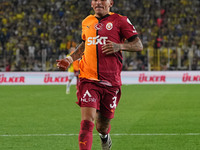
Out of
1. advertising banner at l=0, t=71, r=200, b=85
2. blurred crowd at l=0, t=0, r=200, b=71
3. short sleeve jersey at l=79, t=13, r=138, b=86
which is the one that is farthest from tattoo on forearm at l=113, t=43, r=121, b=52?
advertising banner at l=0, t=71, r=200, b=85

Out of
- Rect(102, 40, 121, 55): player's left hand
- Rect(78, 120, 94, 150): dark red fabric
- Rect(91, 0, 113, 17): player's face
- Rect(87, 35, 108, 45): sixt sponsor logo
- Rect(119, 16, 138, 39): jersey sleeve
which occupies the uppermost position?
Rect(91, 0, 113, 17): player's face

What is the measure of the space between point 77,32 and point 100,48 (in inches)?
974

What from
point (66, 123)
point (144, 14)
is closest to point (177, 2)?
point (144, 14)

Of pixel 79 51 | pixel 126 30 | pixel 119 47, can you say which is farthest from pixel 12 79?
pixel 119 47

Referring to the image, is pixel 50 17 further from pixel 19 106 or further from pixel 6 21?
pixel 19 106

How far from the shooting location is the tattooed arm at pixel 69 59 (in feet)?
18.4

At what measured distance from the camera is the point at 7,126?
10297mm

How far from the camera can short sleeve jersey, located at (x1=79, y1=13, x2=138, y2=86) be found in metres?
5.62

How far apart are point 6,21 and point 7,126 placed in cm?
2304

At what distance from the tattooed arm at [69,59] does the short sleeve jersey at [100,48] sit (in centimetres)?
20

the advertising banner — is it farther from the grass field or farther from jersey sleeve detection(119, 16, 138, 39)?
jersey sleeve detection(119, 16, 138, 39)

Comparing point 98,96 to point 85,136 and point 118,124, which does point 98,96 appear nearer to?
point 85,136

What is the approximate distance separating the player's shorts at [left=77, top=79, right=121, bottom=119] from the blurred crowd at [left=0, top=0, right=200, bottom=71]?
1916 centimetres

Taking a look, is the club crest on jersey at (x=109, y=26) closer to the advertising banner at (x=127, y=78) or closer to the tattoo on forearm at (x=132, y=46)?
the tattoo on forearm at (x=132, y=46)
